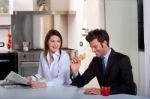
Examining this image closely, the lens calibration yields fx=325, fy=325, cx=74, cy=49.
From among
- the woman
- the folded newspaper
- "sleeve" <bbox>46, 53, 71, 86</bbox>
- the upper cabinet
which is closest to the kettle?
the upper cabinet

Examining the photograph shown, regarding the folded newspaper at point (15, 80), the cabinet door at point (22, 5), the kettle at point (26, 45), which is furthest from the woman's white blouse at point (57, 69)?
the cabinet door at point (22, 5)

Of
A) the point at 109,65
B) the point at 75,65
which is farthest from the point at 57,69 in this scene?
the point at 109,65

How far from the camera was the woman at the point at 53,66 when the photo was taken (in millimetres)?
3229

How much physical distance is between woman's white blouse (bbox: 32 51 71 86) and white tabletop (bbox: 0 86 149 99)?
0.31 meters

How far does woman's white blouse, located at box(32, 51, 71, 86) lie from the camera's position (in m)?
3.27

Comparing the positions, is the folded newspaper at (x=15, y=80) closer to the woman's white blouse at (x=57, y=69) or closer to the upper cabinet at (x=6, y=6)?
the woman's white blouse at (x=57, y=69)

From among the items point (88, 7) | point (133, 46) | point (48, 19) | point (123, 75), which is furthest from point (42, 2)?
point (123, 75)

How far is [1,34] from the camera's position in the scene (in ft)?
19.4

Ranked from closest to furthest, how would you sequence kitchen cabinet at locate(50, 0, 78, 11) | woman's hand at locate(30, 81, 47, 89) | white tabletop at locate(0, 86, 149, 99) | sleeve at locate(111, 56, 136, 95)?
white tabletop at locate(0, 86, 149, 99) < sleeve at locate(111, 56, 136, 95) < woman's hand at locate(30, 81, 47, 89) < kitchen cabinet at locate(50, 0, 78, 11)

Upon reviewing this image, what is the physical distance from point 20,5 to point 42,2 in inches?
15.9

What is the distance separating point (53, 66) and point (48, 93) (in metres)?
0.69

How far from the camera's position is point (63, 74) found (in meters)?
3.28

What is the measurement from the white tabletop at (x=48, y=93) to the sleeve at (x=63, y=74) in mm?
233

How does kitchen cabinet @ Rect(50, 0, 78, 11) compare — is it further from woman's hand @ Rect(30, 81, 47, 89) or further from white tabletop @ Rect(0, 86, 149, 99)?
white tabletop @ Rect(0, 86, 149, 99)
